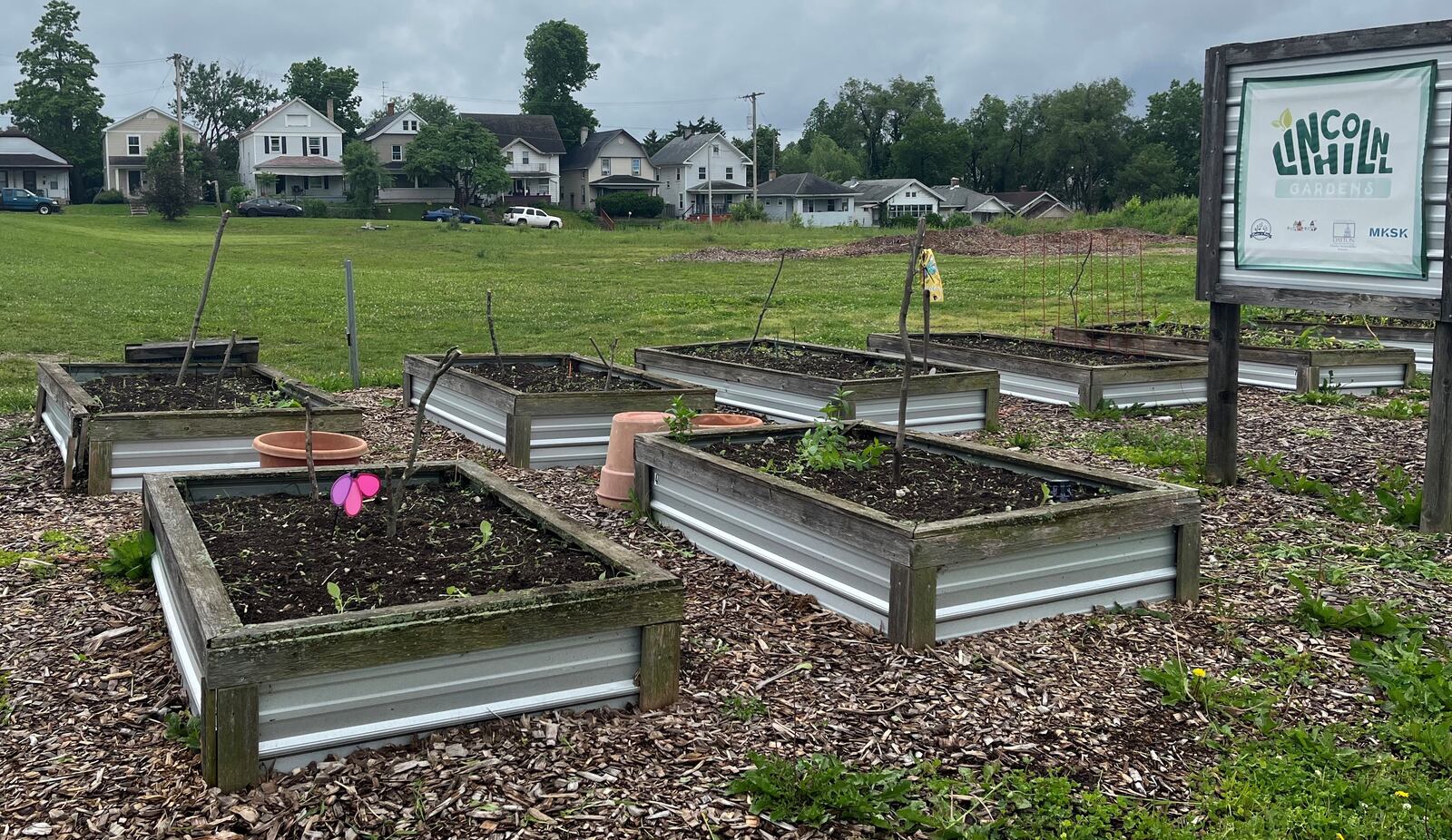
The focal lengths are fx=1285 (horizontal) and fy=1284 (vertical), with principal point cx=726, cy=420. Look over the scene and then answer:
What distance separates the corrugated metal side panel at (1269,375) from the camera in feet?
34.5

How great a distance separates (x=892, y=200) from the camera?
259 ft

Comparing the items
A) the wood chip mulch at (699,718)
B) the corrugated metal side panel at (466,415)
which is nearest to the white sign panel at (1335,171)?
the wood chip mulch at (699,718)

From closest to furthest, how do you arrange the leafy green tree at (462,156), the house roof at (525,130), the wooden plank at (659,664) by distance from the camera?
the wooden plank at (659,664), the leafy green tree at (462,156), the house roof at (525,130)

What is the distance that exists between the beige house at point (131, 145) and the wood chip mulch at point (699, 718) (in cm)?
7320

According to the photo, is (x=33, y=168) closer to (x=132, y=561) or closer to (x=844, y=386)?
(x=844, y=386)

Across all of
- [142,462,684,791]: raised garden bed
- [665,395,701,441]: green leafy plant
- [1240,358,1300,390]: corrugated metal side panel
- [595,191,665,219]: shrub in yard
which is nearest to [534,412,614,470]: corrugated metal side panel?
[665,395,701,441]: green leafy plant

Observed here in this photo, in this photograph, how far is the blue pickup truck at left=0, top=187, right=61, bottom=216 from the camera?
4834 centimetres

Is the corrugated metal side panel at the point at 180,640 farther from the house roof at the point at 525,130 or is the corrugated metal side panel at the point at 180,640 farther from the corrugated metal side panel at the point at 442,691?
the house roof at the point at 525,130

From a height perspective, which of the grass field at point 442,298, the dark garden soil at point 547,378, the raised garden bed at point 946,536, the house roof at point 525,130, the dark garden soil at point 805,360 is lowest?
the raised garden bed at point 946,536

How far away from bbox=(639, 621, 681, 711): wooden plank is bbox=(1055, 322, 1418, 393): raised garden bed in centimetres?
778

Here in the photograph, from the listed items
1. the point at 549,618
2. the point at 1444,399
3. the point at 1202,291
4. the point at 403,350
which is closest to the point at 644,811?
the point at 549,618

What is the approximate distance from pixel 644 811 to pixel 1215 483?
477 centimetres

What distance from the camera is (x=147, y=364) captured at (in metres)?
8.84

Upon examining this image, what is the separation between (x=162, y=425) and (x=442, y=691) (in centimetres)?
391
